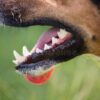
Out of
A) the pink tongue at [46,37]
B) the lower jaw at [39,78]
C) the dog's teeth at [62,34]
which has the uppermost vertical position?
the dog's teeth at [62,34]

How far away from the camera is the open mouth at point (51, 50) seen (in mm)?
1655

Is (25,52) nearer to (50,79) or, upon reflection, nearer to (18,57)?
(18,57)

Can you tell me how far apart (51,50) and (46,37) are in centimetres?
6

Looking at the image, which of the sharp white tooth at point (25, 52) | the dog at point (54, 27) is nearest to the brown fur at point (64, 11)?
the dog at point (54, 27)

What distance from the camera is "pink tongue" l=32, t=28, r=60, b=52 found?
166cm

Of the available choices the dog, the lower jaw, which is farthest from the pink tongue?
the lower jaw

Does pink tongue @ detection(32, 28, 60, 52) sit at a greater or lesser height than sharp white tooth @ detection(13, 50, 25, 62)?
greater

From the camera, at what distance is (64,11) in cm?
157

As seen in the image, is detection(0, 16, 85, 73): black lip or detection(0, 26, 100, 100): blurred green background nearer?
detection(0, 16, 85, 73): black lip

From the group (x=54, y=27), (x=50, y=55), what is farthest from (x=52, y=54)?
(x=54, y=27)

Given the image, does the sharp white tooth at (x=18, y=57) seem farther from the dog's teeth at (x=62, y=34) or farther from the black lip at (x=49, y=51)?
the dog's teeth at (x=62, y=34)

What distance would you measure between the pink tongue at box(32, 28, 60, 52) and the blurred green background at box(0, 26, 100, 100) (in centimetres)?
2

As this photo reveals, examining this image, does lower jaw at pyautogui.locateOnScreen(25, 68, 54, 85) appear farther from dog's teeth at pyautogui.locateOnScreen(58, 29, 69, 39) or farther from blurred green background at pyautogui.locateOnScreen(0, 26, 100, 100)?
dog's teeth at pyautogui.locateOnScreen(58, 29, 69, 39)

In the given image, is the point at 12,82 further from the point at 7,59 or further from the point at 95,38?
the point at 95,38
